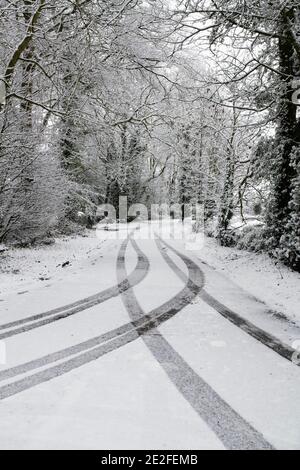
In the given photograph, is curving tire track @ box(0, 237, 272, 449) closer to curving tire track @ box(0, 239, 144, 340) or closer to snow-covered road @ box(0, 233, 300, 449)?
snow-covered road @ box(0, 233, 300, 449)

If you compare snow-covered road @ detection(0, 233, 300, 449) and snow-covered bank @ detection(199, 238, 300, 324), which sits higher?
snow-covered road @ detection(0, 233, 300, 449)

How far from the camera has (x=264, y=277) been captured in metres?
10.7

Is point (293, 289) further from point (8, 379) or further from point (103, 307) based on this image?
point (8, 379)

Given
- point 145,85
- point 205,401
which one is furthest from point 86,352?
point 145,85

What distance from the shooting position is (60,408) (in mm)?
3691

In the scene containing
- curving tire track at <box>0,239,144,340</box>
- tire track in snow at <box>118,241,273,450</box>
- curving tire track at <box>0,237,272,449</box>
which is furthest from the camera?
curving tire track at <box>0,239,144,340</box>

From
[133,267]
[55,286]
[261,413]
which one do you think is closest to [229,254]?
[133,267]

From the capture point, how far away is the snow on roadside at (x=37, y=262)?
10.3m

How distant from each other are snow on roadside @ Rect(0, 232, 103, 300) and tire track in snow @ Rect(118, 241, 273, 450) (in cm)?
501

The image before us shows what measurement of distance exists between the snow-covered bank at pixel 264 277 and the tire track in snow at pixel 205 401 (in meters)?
3.04

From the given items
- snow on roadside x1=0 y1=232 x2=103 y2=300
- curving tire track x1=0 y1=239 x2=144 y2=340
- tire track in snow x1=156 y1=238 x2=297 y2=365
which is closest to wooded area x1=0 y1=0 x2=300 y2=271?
snow on roadside x1=0 y1=232 x2=103 y2=300

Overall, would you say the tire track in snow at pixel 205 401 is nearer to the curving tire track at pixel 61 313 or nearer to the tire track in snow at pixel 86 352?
the tire track in snow at pixel 86 352

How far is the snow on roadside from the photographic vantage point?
407 inches

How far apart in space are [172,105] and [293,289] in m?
7.21
